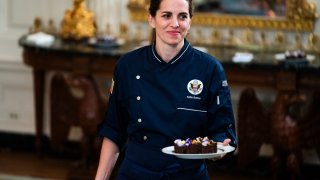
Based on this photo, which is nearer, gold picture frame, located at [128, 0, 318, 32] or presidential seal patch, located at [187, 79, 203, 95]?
presidential seal patch, located at [187, 79, 203, 95]

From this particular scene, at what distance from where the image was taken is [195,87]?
2438 millimetres

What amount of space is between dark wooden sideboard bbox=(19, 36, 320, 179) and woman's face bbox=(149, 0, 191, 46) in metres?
2.65

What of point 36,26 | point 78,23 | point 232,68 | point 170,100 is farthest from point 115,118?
point 36,26

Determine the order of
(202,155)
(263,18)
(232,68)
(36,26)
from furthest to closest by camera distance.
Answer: (36,26), (263,18), (232,68), (202,155)

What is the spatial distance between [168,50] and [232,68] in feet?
8.70

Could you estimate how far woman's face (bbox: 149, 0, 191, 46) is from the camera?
7.79 feet

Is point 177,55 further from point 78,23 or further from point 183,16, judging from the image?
point 78,23

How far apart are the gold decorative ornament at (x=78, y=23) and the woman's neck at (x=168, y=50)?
3.20 m

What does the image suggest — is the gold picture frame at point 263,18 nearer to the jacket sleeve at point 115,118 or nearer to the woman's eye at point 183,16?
the jacket sleeve at point 115,118

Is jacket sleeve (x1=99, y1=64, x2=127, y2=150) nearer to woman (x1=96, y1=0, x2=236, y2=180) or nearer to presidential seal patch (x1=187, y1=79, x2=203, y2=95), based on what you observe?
woman (x1=96, y1=0, x2=236, y2=180)

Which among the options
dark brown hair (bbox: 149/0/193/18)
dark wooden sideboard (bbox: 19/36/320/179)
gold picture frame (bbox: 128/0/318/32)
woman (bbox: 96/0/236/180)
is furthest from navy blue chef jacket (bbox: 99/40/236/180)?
gold picture frame (bbox: 128/0/318/32)

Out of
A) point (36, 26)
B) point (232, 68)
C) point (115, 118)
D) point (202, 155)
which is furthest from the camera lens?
point (36, 26)

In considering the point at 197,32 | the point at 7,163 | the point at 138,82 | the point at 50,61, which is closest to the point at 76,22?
the point at 50,61

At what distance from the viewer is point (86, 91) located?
540 cm
